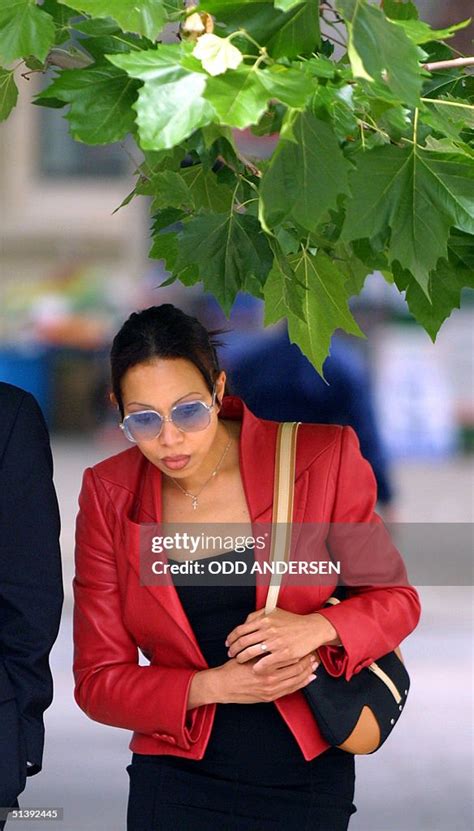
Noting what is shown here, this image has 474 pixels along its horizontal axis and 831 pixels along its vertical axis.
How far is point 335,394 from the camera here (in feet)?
13.4

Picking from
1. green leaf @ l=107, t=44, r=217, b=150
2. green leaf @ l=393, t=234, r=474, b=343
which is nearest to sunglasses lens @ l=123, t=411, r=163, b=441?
green leaf @ l=393, t=234, r=474, b=343

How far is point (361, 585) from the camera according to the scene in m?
2.97

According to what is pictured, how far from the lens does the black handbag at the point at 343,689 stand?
285cm

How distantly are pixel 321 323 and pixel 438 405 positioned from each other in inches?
548

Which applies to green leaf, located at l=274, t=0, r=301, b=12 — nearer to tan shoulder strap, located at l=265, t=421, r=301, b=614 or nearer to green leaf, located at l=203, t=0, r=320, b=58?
green leaf, located at l=203, t=0, r=320, b=58

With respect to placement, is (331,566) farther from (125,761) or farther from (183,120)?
(125,761)

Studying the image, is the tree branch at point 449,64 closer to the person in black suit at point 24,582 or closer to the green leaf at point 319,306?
the green leaf at point 319,306

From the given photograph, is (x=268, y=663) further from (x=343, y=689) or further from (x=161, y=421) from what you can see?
(x=161, y=421)

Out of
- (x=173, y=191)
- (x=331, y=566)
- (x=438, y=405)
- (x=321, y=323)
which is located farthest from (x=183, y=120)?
(x=438, y=405)

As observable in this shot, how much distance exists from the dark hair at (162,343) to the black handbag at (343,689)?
0.24 meters

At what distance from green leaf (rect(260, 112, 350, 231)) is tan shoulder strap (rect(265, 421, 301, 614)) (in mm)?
1062

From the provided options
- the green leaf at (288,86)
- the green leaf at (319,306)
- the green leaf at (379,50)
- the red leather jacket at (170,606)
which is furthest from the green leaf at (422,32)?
the red leather jacket at (170,606)

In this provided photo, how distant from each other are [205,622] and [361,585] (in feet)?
1.05

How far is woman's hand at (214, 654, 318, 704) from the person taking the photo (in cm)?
280
